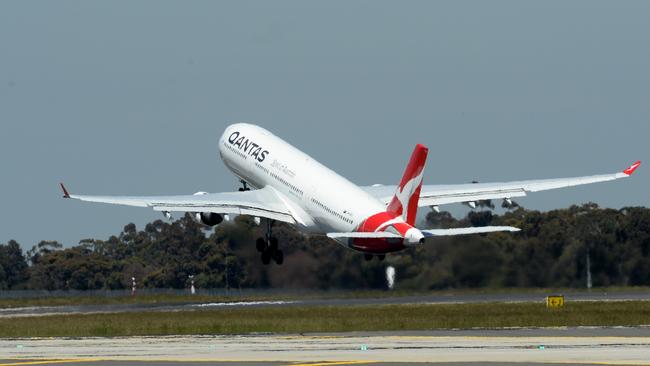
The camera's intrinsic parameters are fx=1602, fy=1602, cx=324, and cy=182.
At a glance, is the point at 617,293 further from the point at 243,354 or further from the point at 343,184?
the point at 243,354

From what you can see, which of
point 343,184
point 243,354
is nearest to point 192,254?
point 343,184

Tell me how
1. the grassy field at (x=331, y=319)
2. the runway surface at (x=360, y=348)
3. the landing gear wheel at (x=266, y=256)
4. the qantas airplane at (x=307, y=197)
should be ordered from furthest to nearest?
the landing gear wheel at (x=266, y=256)
the qantas airplane at (x=307, y=197)
the grassy field at (x=331, y=319)
the runway surface at (x=360, y=348)

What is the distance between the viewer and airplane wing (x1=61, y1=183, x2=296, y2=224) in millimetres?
98969

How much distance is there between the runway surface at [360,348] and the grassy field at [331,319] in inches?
226

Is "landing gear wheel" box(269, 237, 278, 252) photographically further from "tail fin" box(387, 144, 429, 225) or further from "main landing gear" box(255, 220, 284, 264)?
"tail fin" box(387, 144, 429, 225)

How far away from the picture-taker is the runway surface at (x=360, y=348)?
49.4 meters

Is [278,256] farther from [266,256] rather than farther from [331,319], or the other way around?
[331,319]

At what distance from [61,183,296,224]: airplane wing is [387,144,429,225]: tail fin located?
43.6ft

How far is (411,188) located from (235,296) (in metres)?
31.8

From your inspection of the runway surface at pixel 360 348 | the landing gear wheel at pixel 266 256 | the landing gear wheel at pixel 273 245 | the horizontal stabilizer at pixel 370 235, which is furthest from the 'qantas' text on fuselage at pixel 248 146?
the runway surface at pixel 360 348

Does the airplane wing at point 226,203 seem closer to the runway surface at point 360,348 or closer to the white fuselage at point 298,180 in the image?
the white fuselage at point 298,180

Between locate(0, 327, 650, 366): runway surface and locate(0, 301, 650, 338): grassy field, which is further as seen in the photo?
locate(0, 301, 650, 338): grassy field

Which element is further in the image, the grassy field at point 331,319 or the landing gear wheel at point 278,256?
the landing gear wheel at point 278,256

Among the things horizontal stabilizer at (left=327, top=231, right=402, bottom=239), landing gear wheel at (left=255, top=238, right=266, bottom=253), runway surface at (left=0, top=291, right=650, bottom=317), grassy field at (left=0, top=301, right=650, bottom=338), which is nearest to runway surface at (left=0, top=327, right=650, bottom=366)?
grassy field at (left=0, top=301, right=650, bottom=338)
